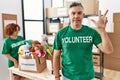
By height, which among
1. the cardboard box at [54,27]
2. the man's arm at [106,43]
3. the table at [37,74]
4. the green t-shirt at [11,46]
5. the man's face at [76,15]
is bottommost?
the table at [37,74]

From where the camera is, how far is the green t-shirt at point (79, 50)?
4.25ft

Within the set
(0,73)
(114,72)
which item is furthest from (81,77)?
(0,73)

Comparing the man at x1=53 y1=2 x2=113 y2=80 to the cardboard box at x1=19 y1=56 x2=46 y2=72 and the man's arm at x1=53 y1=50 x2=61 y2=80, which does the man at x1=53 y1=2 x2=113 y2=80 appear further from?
the cardboard box at x1=19 y1=56 x2=46 y2=72

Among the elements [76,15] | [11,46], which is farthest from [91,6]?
[11,46]

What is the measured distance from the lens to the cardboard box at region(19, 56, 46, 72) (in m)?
1.81

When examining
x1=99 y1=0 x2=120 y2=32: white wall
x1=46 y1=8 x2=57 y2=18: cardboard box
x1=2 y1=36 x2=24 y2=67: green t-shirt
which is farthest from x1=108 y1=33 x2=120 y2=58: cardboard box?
x1=2 y1=36 x2=24 y2=67: green t-shirt

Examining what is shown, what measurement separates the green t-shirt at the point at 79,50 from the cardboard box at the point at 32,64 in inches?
22.3

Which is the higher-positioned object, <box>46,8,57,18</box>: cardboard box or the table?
<box>46,8,57,18</box>: cardboard box

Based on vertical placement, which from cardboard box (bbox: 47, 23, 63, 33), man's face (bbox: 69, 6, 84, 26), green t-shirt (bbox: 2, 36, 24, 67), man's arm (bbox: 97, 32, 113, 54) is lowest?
green t-shirt (bbox: 2, 36, 24, 67)

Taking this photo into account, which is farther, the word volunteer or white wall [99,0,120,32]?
white wall [99,0,120,32]

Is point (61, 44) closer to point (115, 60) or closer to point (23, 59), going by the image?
point (23, 59)

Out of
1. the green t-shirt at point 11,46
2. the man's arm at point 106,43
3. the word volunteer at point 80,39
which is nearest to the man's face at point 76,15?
the word volunteer at point 80,39

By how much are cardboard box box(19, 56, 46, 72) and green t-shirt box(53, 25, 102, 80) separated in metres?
0.57

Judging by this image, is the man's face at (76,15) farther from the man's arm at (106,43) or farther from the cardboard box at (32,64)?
the cardboard box at (32,64)
